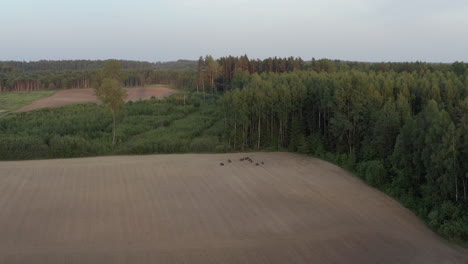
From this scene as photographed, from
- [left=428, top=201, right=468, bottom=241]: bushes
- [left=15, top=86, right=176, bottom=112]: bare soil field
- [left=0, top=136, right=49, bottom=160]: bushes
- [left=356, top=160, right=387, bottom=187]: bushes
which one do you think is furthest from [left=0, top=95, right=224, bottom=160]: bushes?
[left=428, top=201, right=468, bottom=241]: bushes

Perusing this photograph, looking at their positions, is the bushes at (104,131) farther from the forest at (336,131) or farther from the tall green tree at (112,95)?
the tall green tree at (112,95)

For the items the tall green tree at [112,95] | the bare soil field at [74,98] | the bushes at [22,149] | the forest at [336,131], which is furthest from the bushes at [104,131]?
the bare soil field at [74,98]

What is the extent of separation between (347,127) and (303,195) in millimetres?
9458

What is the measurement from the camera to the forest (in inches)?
808

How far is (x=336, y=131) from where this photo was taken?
3241 centimetres

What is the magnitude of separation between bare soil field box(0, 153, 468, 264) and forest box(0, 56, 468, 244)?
176 cm

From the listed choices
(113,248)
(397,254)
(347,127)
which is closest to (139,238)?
(113,248)

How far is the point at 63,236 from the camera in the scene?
59.3ft

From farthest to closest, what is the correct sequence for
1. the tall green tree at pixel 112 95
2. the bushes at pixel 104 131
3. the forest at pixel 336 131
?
the tall green tree at pixel 112 95
the bushes at pixel 104 131
the forest at pixel 336 131

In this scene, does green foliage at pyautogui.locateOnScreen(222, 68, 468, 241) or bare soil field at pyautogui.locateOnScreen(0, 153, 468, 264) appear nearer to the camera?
bare soil field at pyautogui.locateOnScreen(0, 153, 468, 264)

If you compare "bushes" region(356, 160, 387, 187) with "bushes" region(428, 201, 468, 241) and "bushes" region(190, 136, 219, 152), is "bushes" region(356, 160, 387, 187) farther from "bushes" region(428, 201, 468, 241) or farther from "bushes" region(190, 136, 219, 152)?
"bushes" region(190, 136, 219, 152)

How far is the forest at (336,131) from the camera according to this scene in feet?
67.4

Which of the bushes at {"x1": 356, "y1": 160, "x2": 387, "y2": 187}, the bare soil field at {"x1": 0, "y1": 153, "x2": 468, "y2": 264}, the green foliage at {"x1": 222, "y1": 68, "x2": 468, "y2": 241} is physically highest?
the green foliage at {"x1": 222, "y1": 68, "x2": 468, "y2": 241}

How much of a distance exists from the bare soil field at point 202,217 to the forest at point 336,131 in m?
1.76
